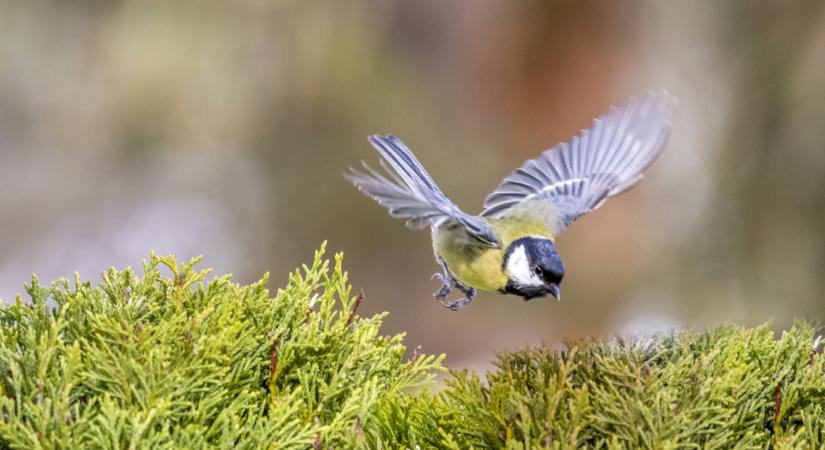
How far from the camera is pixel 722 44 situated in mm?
5117

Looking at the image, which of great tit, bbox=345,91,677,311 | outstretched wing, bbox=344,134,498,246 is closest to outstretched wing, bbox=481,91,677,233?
great tit, bbox=345,91,677,311

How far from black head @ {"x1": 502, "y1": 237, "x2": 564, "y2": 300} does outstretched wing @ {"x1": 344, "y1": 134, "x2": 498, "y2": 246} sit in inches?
2.1

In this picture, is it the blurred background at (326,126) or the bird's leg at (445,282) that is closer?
the bird's leg at (445,282)

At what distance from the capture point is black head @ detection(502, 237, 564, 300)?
171cm

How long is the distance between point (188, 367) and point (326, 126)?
184 inches

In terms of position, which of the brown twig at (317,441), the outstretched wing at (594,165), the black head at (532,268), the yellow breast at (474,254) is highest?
the outstretched wing at (594,165)

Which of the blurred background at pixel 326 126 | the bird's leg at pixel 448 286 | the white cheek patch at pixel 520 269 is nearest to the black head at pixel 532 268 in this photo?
the white cheek patch at pixel 520 269

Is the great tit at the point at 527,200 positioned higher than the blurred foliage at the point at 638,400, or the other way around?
the great tit at the point at 527,200

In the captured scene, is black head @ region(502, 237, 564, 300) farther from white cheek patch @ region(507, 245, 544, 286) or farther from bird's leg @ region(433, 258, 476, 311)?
bird's leg @ region(433, 258, 476, 311)

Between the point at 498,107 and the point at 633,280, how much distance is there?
135 cm

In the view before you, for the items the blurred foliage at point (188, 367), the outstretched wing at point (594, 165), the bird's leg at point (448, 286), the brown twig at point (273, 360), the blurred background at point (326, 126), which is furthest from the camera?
the blurred background at point (326, 126)

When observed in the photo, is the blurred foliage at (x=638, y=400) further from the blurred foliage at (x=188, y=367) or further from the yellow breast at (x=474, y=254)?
the yellow breast at (x=474, y=254)

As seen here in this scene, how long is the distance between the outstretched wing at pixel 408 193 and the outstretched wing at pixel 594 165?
0.33 meters

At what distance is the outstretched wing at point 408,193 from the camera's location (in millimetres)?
1404
